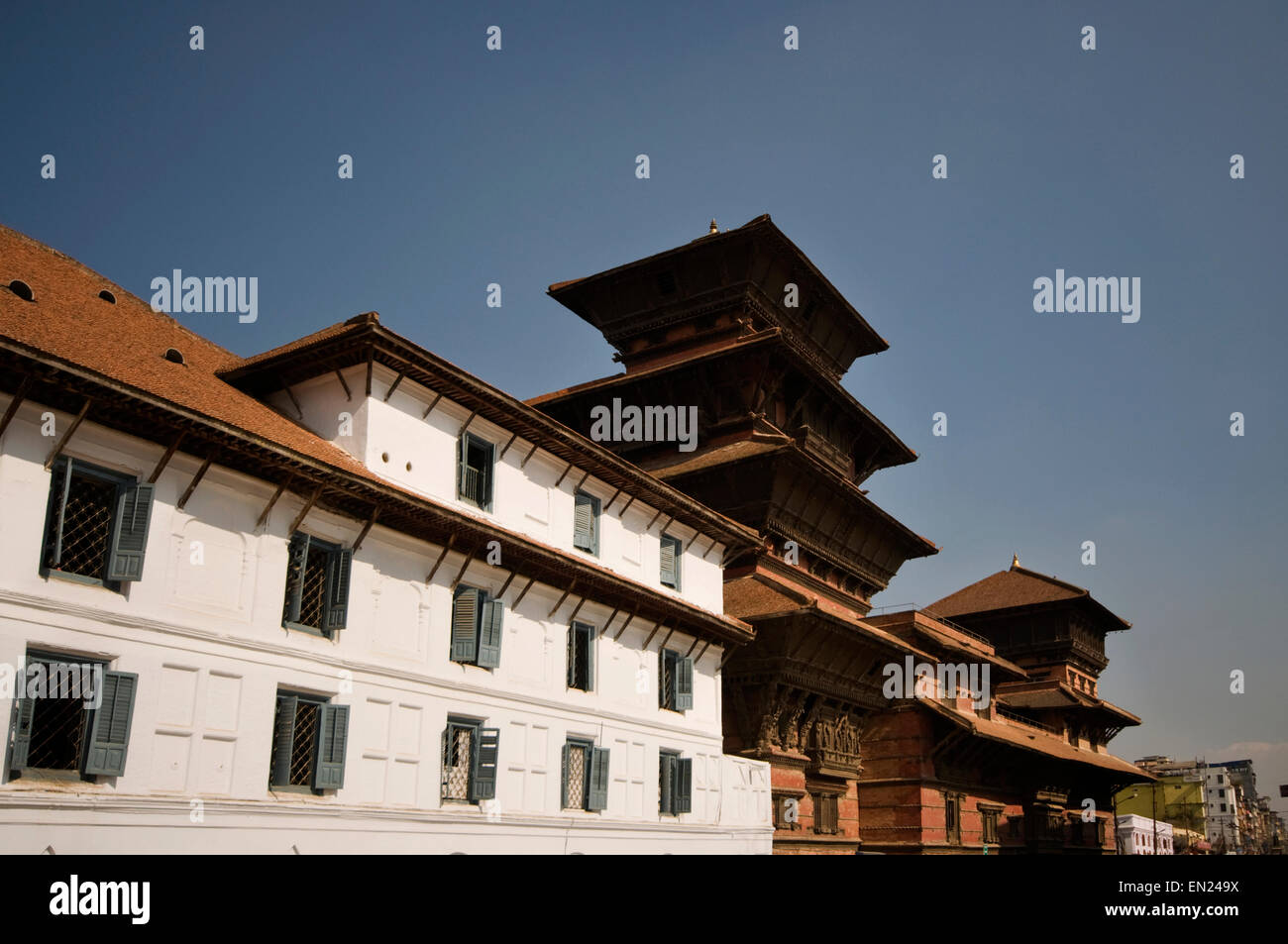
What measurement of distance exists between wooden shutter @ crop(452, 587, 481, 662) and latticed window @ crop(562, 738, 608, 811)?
339 centimetres

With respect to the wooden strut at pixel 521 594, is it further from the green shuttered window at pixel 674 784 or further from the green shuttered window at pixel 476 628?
the green shuttered window at pixel 674 784

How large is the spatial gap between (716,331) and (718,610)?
1411 cm

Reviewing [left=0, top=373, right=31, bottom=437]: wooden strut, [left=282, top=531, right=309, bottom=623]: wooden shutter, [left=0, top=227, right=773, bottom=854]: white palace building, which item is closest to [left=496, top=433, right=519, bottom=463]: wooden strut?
[left=0, top=227, right=773, bottom=854]: white palace building

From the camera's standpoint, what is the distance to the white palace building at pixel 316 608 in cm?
1404

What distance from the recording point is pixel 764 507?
35.1 metres

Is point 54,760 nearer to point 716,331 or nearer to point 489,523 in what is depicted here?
point 489,523

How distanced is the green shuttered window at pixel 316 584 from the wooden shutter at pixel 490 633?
332 cm

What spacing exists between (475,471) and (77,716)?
9533 mm

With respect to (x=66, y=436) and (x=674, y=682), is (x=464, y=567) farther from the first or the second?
(x=674, y=682)

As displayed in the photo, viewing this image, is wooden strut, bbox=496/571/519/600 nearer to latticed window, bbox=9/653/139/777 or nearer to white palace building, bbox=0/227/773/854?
white palace building, bbox=0/227/773/854

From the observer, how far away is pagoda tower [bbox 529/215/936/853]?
31797mm

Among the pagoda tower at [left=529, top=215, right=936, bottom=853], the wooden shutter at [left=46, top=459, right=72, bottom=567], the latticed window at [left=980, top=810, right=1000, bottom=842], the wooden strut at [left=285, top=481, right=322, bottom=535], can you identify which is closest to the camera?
the wooden shutter at [left=46, top=459, right=72, bottom=567]

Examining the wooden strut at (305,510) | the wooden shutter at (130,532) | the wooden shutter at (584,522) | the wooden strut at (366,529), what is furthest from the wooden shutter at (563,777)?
the wooden shutter at (130,532)
